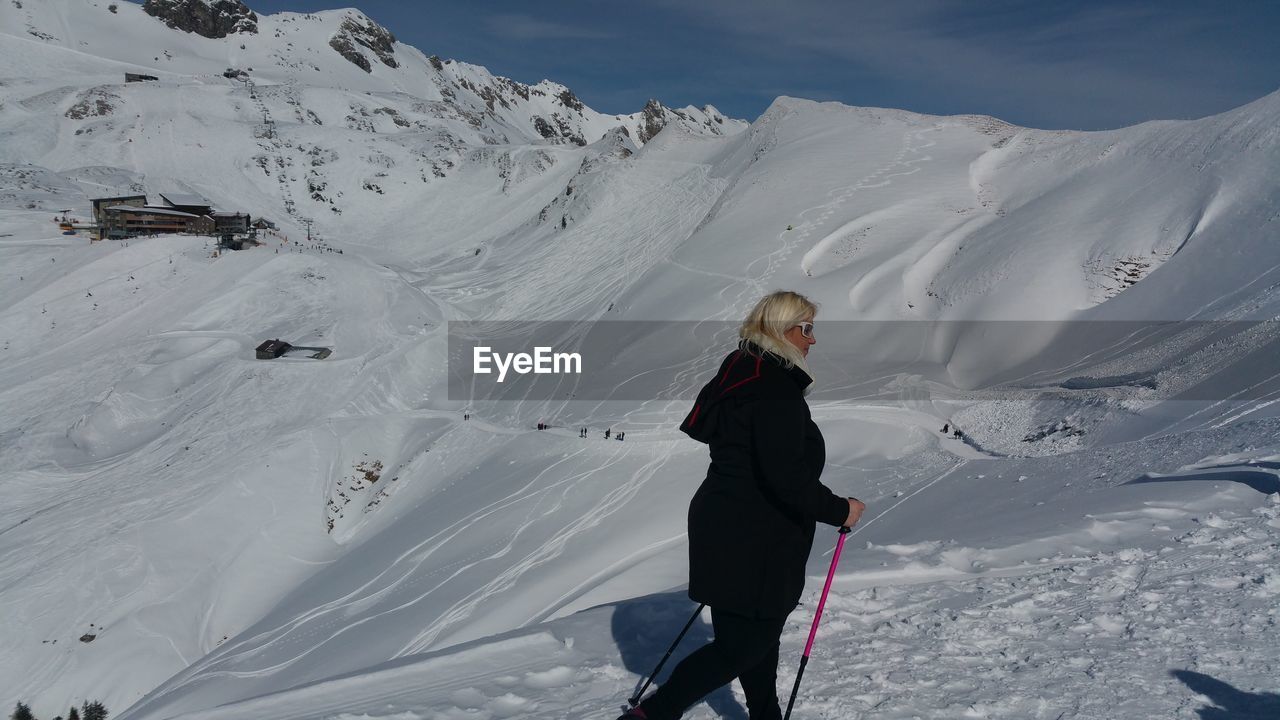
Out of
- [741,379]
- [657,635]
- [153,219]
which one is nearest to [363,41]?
[153,219]

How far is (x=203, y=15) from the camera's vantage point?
136 m

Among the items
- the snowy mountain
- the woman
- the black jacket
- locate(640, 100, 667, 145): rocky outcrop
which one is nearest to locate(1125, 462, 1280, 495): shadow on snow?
the snowy mountain

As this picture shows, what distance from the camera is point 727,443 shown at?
3.13 meters

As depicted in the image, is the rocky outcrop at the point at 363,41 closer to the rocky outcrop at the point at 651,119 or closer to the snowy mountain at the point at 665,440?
the rocky outcrop at the point at 651,119

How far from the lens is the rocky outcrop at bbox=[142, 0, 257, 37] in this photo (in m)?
134

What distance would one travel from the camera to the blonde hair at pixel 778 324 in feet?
10.5

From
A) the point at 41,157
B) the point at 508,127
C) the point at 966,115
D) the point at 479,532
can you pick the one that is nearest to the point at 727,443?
the point at 479,532

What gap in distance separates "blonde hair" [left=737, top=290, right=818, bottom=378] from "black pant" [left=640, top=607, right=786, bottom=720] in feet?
3.69

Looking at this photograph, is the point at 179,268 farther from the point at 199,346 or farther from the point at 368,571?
the point at 368,571

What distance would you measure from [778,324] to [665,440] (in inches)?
760

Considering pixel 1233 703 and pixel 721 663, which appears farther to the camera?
pixel 1233 703

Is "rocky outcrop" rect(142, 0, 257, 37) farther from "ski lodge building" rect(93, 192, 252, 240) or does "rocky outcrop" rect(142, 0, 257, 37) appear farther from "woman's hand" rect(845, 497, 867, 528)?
"woman's hand" rect(845, 497, 867, 528)

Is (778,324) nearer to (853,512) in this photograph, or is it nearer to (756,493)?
(756,493)

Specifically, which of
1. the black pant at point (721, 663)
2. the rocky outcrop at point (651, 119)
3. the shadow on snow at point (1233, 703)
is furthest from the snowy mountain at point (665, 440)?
the rocky outcrop at point (651, 119)
